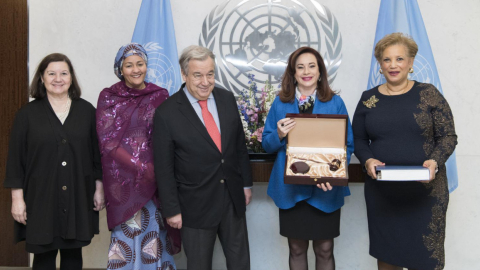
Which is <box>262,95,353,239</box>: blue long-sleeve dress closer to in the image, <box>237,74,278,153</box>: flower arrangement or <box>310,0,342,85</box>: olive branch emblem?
<box>237,74,278,153</box>: flower arrangement

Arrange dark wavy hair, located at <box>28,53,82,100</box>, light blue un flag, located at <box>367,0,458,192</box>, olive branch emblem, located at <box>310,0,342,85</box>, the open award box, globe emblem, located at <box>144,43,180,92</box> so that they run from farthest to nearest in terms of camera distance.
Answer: olive branch emblem, located at <box>310,0,342,85</box>
globe emblem, located at <box>144,43,180,92</box>
light blue un flag, located at <box>367,0,458,192</box>
dark wavy hair, located at <box>28,53,82,100</box>
the open award box

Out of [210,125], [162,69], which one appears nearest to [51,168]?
[210,125]

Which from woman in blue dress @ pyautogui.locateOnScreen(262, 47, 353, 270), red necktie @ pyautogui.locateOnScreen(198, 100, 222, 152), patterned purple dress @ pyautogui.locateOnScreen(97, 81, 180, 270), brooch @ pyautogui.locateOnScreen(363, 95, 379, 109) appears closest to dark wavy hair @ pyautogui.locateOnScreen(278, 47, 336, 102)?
woman in blue dress @ pyautogui.locateOnScreen(262, 47, 353, 270)

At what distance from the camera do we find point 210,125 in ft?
7.02

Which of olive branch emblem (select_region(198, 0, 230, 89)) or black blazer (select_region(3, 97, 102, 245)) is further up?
olive branch emblem (select_region(198, 0, 230, 89))

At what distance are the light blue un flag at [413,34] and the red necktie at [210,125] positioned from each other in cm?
152

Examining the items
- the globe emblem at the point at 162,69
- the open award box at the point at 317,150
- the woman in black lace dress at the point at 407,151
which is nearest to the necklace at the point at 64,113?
the globe emblem at the point at 162,69

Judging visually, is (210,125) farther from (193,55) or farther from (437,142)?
(437,142)

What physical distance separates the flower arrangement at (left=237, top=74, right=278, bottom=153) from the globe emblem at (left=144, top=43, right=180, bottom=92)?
559 mm

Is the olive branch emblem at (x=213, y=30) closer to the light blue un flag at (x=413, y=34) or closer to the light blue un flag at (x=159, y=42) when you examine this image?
the light blue un flag at (x=159, y=42)

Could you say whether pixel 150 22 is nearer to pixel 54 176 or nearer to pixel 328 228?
pixel 54 176

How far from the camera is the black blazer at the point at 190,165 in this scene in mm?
2062

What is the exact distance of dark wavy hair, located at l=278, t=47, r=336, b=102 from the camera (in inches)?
88.5

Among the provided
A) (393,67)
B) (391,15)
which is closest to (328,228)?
(393,67)
